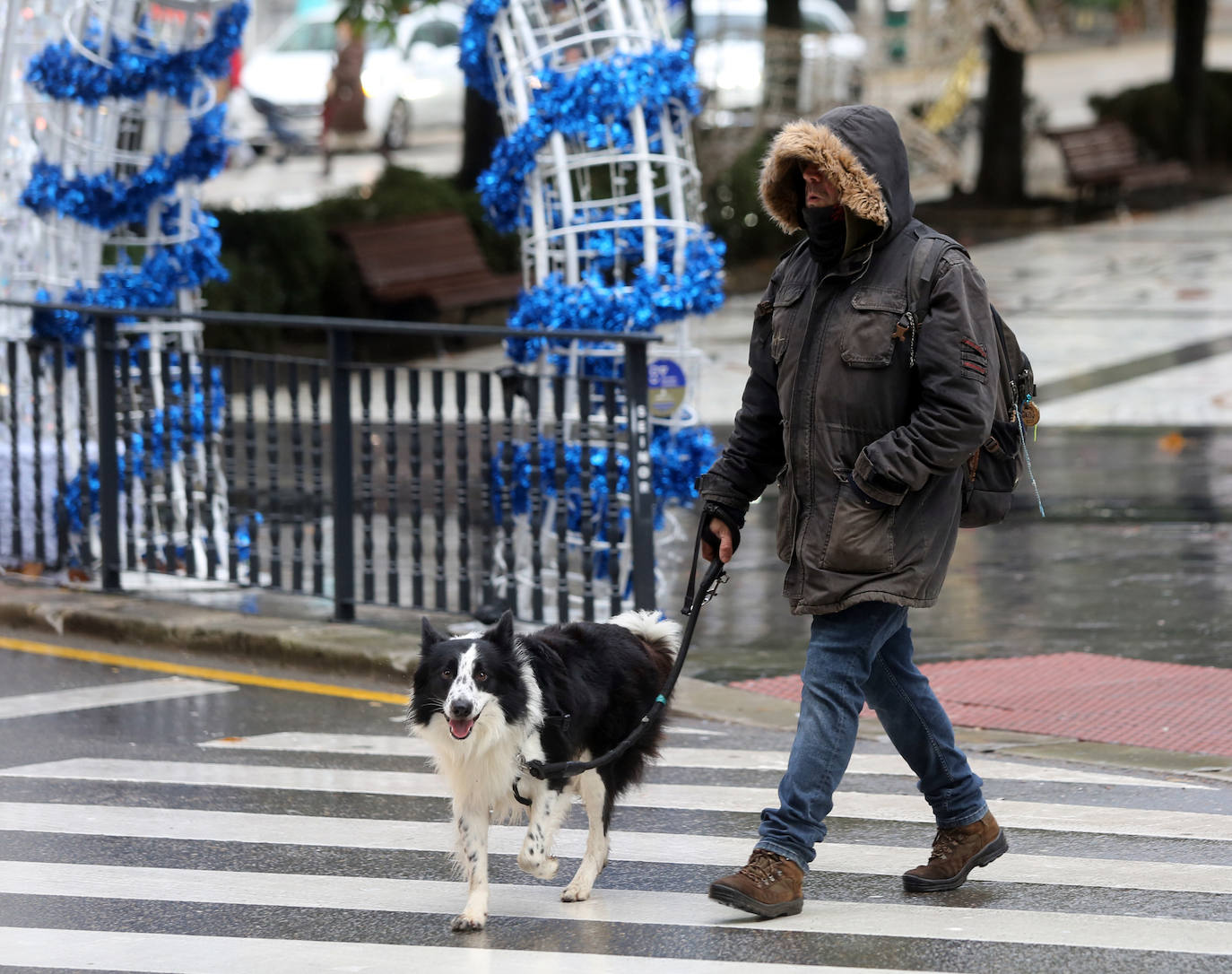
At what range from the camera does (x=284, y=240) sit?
1772 cm

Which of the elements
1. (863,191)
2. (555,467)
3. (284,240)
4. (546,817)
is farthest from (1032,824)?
(284,240)

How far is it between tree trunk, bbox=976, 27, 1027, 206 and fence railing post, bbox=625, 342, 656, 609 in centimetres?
1840

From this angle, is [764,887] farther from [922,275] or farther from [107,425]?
[107,425]

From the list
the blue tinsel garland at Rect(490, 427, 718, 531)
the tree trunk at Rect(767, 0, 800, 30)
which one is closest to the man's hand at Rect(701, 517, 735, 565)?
the blue tinsel garland at Rect(490, 427, 718, 531)

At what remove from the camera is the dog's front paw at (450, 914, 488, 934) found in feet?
16.5

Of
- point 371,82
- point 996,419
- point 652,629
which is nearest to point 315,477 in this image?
point 652,629

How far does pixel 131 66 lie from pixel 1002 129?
18.2 metres

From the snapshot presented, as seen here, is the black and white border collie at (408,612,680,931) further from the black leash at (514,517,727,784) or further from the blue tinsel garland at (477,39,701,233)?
the blue tinsel garland at (477,39,701,233)

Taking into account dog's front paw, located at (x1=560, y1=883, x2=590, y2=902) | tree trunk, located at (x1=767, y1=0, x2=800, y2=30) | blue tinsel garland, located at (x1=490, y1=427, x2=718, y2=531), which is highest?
tree trunk, located at (x1=767, y1=0, x2=800, y2=30)

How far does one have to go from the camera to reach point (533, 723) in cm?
493

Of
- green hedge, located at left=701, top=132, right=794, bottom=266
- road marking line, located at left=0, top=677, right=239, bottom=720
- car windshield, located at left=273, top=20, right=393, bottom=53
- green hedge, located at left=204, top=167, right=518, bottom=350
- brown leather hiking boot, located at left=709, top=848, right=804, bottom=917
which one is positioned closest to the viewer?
brown leather hiking boot, located at left=709, top=848, right=804, bottom=917

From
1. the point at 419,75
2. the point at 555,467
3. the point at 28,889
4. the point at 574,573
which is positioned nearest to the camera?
the point at 28,889

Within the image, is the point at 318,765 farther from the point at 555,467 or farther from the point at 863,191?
the point at 863,191

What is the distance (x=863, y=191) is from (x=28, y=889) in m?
2.93
